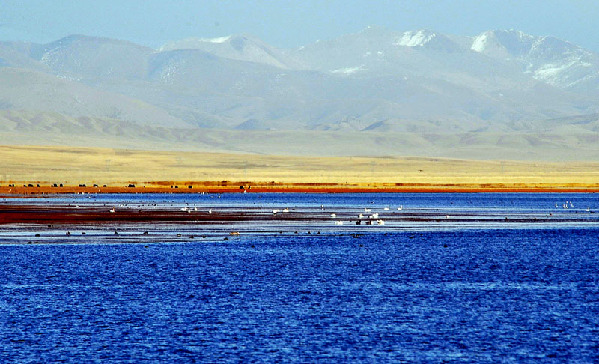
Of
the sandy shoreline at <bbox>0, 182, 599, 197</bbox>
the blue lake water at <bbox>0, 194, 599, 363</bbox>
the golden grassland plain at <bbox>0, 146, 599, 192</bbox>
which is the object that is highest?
the golden grassland plain at <bbox>0, 146, 599, 192</bbox>

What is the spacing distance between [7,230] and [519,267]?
26.9 metres

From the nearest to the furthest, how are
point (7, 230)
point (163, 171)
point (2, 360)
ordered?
point (2, 360) → point (7, 230) → point (163, 171)

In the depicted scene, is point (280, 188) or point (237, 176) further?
point (237, 176)

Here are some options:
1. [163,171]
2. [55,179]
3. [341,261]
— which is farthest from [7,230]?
[163,171]

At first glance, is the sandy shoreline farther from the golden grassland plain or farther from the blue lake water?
the blue lake water

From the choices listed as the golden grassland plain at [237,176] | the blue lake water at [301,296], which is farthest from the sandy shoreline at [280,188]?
the blue lake water at [301,296]

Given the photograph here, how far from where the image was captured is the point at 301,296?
3253 centimetres

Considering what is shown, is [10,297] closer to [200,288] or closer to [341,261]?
[200,288]

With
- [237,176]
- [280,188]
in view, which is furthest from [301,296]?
[237,176]

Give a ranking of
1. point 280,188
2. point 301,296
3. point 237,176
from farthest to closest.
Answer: point 237,176
point 280,188
point 301,296

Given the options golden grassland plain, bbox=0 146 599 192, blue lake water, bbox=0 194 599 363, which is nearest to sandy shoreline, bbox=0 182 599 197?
golden grassland plain, bbox=0 146 599 192

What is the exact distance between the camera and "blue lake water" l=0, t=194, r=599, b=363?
2473 cm

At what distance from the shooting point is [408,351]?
961 inches

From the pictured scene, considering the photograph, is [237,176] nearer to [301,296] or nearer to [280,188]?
[280,188]
